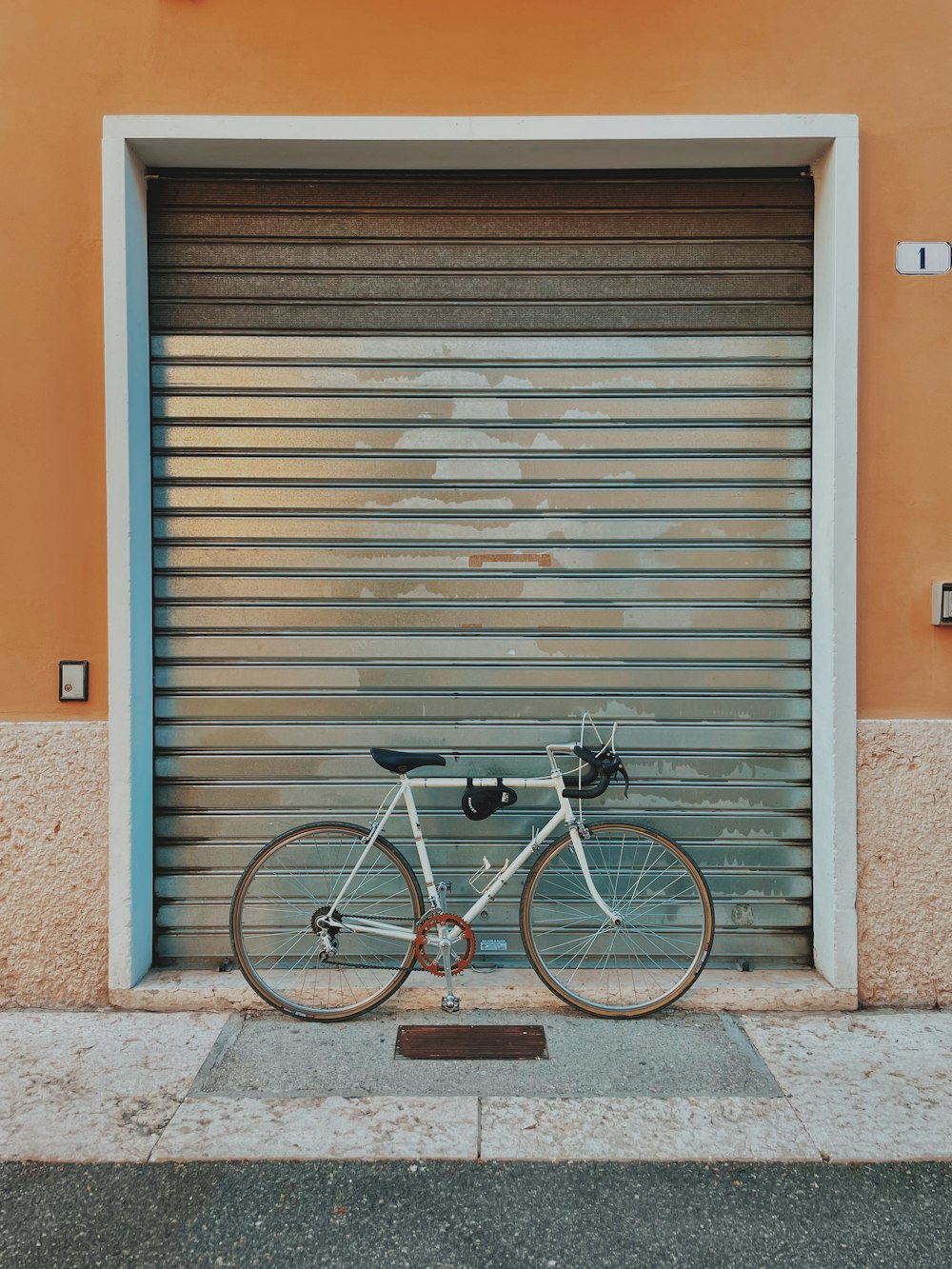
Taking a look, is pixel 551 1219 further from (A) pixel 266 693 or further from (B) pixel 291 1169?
(A) pixel 266 693

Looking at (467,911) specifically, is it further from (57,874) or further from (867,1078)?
(57,874)

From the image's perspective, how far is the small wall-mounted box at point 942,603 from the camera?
399cm

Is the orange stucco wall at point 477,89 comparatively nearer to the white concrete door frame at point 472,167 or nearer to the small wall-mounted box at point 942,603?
the white concrete door frame at point 472,167

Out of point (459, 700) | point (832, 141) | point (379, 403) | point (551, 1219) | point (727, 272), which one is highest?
point (832, 141)

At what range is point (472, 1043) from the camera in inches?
145

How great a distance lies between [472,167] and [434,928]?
344 centimetres

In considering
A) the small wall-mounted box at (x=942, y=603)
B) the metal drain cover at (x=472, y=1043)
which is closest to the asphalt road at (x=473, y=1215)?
the metal drain cover at (x=472, y=1043)

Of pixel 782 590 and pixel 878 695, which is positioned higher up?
pixel 782 590

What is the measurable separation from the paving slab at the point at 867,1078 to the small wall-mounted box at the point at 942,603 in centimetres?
176

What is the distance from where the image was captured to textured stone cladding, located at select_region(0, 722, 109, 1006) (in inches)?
158

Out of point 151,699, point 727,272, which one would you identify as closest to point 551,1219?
point 151,699

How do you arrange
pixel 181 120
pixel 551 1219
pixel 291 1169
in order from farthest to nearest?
pixel 181 120
pixel 291 1169
pixel 551 1219

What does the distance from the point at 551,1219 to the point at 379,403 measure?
3.32 metres

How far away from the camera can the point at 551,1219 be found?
2.72 m
